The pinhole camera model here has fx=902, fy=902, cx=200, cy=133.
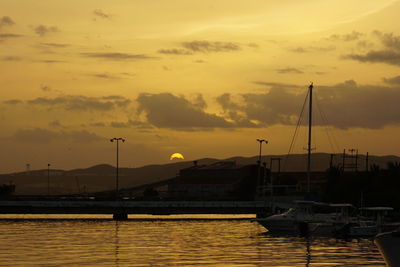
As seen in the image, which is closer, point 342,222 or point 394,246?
point 394,246

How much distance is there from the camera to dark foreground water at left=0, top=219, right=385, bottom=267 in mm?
73625

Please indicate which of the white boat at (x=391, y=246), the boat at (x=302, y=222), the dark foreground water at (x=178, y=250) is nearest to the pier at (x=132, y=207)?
the boat at (x=302, y=222)

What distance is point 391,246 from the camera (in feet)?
131

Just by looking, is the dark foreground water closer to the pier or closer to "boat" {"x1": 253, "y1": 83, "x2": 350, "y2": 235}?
"boat" {"x1": 253, "y1": 83, "x2": 350, "y2": 235}

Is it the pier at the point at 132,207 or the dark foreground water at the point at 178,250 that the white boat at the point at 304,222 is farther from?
the pier at the point at 132,207

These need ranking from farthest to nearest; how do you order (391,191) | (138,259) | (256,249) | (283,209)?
1. (283,209)
2. (391,191)
3. (256,249)
4. (138,259)

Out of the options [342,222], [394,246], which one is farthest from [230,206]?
[394,246]

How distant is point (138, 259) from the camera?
248 feet

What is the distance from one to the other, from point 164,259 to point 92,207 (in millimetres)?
111882

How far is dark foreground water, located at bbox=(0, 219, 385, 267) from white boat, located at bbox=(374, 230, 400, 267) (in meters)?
30.9

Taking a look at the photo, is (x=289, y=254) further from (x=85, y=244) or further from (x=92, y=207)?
(x=92, y=207)

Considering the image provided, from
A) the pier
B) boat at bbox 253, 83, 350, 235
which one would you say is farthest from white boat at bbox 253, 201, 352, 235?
the pier

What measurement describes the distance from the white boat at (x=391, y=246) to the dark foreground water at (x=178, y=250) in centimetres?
3094

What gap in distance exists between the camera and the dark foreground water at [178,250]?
242ft
